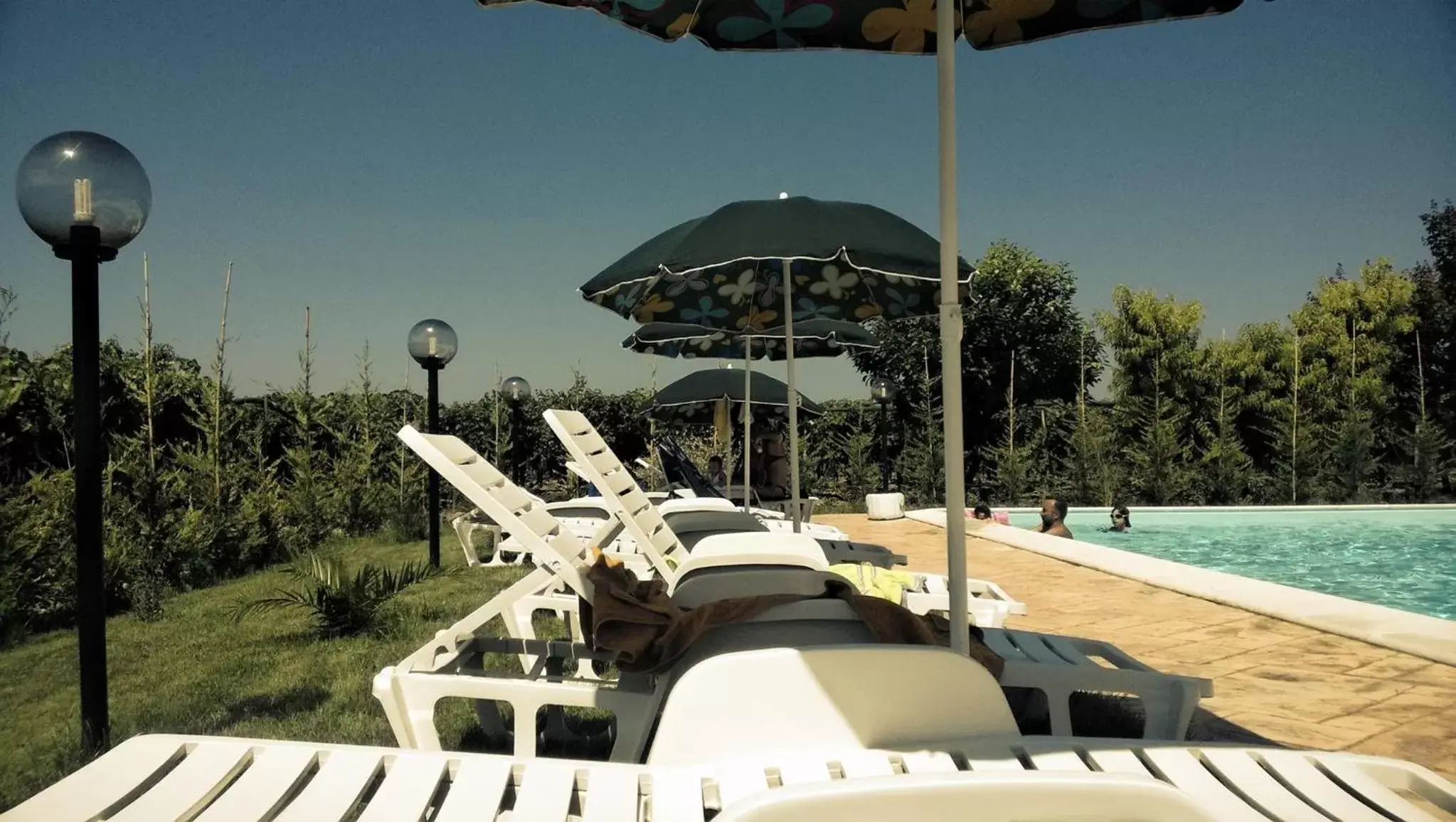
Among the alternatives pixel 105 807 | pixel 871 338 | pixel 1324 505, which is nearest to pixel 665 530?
pixel 105 807

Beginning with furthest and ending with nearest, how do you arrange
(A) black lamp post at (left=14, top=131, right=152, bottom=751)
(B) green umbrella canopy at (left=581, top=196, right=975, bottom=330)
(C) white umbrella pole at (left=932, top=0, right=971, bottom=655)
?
(B) green umbrella canopy at (left=581, top=196, right=975, bottom=330), (A) black lamp post at (left=14, top=131, right=152, bottom=751), (C) white umbrella pole at (left=932, top=0, right=971, bottom=655)

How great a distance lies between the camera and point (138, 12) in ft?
Answer: 36.2

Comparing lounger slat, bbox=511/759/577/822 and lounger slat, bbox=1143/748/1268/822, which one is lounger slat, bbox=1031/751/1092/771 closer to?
lounger slat, bbox=1143/748/1268/822

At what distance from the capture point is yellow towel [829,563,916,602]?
12.4 feet

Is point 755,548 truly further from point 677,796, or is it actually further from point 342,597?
point 342,597

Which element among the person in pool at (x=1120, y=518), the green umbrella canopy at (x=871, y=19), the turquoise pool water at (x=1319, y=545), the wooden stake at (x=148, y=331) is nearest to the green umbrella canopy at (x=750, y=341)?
the green umbrella canopy at (x=871, y=19)

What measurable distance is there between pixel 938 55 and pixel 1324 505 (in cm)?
1462

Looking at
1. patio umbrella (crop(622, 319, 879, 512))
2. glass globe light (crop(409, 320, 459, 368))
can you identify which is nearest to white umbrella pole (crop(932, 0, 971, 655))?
patio umbrella (crop(622, 319, 879, 512))

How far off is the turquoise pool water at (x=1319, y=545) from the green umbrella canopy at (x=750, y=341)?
5082mm

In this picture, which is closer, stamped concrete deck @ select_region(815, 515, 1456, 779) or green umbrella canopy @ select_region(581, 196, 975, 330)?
stamped concrete deck @ select_region(815, 515, 1456, 779)

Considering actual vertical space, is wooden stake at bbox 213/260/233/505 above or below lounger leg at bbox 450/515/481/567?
above

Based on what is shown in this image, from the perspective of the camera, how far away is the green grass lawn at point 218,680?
3195 millimetres

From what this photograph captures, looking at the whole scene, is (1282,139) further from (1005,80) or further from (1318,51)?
(1005,80)

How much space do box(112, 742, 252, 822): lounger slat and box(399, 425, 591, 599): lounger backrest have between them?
1141 mm
